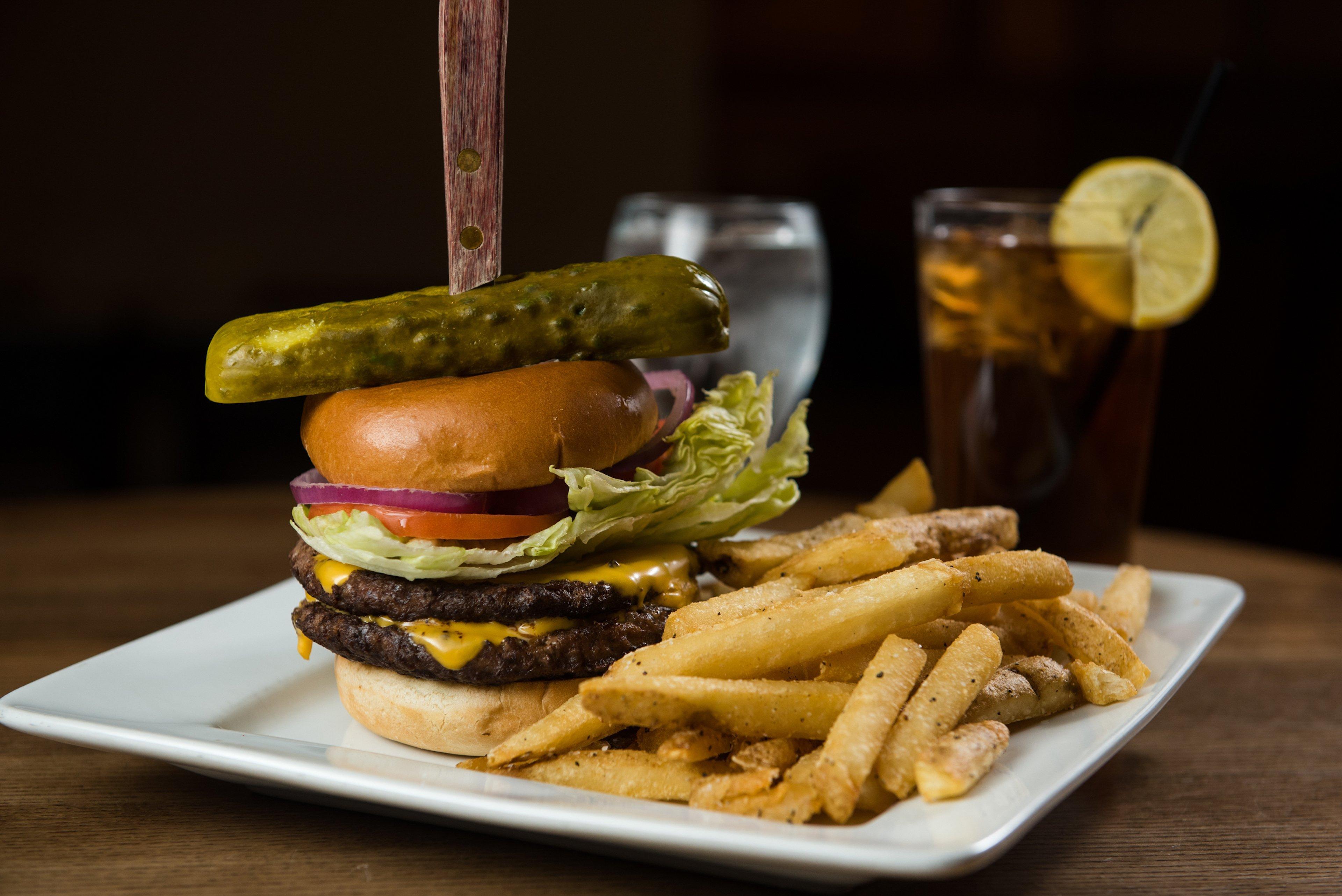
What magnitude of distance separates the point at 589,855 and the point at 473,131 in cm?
124

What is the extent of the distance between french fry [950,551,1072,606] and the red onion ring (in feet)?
2.06

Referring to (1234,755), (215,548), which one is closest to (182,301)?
(215,548)

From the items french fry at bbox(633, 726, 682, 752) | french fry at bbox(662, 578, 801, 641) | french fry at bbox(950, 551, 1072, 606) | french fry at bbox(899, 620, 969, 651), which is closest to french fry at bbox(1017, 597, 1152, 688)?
french fry at bbox(950, 551, 1072, 606)

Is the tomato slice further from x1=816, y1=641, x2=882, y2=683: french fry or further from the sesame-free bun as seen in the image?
x1=816, y1=641, x2=882, y2=683: french fry

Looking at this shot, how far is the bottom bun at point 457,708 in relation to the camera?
6.27 feet

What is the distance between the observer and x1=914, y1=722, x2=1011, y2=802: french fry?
1.48 m

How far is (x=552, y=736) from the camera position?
1655mm

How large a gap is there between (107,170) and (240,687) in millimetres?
5999

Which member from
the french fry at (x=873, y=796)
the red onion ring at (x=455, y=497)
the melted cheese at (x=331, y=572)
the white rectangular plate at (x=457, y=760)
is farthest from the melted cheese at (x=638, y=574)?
the french fry at (x=873, y=796)

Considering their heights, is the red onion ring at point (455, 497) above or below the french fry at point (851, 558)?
above

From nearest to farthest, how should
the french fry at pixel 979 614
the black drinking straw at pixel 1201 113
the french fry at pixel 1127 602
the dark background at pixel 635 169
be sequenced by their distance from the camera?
the french fry at pixel 979 614
the french fry at pixel 1127 602
the black drinking straw at pixel 1201 113
the dark background at pixel 635 169

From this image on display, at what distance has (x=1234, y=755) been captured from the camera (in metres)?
2.10

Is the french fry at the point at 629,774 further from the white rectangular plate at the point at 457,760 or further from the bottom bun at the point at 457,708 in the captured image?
the bottom bun at the point at 457,708

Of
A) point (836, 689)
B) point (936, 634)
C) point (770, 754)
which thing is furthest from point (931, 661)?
point (770, 754)
